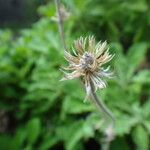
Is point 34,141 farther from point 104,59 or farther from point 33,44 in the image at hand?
point 104,59

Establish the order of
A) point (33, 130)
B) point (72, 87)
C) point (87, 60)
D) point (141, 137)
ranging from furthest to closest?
point (33, 130) → point (72, 87) → point (141, 137) → point (87, 60)

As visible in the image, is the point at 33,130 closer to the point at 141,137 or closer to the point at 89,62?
the point at 141,137

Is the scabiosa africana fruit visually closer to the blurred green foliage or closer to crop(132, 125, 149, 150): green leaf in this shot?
the blurred green foliage

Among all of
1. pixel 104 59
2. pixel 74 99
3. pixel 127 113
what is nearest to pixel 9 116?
pixel 74 99

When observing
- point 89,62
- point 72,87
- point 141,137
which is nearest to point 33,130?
point 72,87

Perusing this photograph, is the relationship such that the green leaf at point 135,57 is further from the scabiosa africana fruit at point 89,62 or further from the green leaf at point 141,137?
the scabiosa africana fruit at point 89,62

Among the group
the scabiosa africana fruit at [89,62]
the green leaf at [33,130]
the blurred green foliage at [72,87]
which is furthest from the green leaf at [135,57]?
the scabiosa africana fruit at [89,62]
